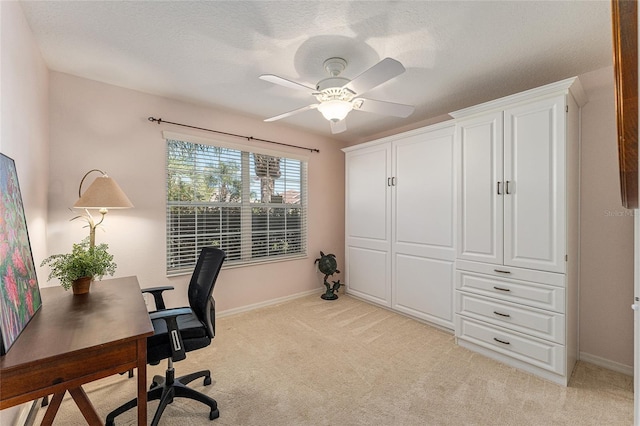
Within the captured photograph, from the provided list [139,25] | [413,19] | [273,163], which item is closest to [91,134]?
[139,25]

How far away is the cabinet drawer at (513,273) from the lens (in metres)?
2.23

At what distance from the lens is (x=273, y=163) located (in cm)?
391

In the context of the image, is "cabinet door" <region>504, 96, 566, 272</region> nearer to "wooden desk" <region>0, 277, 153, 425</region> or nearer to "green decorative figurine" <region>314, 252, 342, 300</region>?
"green decorative figurine" <region>314, 252, 342, 300</region>

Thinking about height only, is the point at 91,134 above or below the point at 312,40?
below

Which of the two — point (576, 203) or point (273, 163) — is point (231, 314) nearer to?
point (273, 163)

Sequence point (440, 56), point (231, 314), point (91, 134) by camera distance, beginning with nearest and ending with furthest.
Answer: point (440, 56)
point (91, 134)
point (231, 314)

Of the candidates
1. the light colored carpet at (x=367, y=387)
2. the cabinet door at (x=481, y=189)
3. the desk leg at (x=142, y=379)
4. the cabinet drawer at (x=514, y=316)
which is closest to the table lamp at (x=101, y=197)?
the desk leg at (x=142, y=379)

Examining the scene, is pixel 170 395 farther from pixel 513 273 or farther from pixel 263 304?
pixel 513 273

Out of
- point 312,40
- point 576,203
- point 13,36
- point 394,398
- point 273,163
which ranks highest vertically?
point 312,40

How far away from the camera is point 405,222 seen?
11.4 feet

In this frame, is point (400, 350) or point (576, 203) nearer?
point (576, 203)

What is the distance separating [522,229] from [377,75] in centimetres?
176

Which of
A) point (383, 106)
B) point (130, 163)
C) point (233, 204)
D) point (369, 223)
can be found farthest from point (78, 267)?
point (369, 223)

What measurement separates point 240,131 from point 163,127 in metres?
0.86
